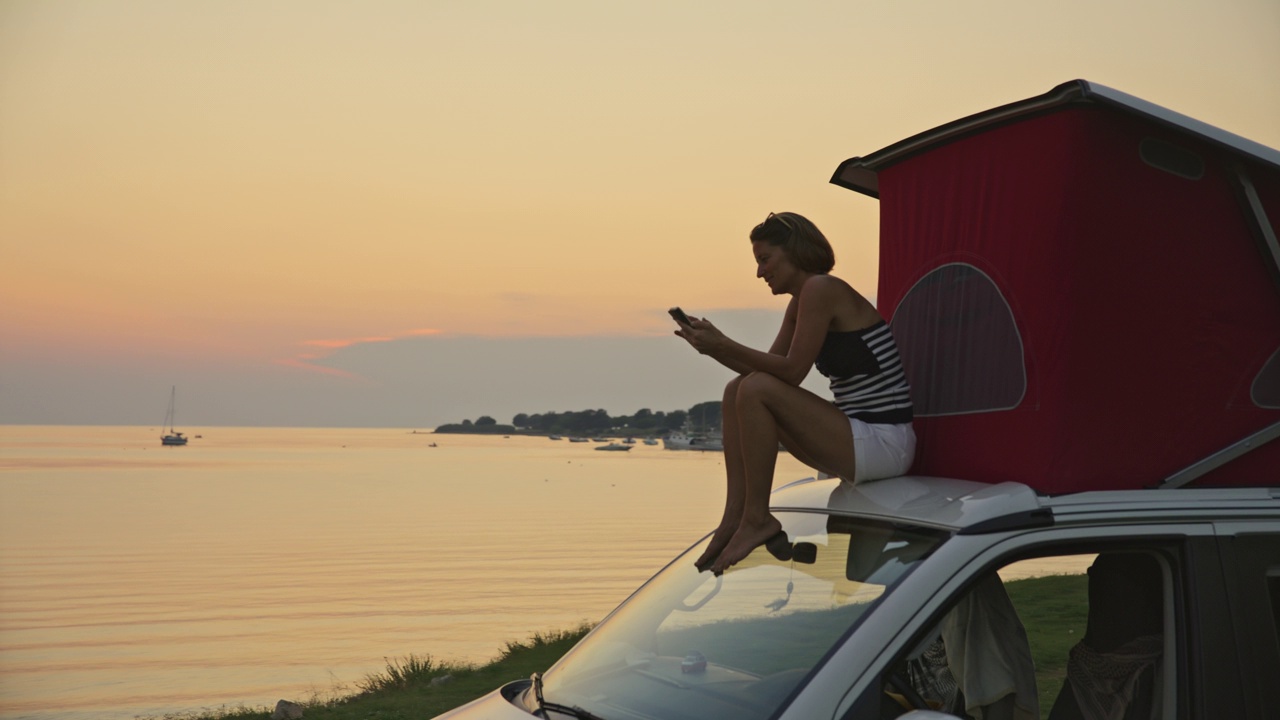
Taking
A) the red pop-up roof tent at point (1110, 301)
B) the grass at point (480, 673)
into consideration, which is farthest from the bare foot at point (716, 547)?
the grass at point (480, 673)

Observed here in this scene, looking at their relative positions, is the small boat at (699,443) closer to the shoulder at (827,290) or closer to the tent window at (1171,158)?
the shoulder at (827,290)

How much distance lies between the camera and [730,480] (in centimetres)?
412

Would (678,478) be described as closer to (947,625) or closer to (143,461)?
(143,461)

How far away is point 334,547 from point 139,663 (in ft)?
66.0

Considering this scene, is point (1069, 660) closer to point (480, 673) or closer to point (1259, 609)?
point (1259, 609)

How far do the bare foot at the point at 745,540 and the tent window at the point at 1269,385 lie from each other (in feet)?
6.23

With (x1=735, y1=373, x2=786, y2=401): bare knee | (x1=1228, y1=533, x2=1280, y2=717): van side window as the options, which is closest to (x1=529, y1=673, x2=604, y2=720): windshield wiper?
(x1=735, y1=373, x2=786, y2=401): bare knee

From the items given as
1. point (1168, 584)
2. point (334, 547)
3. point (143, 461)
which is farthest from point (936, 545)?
point (143, 461)

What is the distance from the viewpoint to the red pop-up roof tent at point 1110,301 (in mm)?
3770

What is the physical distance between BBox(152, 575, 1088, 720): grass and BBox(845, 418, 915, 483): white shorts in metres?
1.88

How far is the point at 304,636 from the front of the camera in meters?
22.3

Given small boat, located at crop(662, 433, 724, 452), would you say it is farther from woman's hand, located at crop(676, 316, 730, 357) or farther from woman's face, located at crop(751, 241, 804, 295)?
woman's hand, located at crop(676, 316, 730, 357)

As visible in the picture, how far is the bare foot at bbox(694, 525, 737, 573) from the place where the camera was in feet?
13.0

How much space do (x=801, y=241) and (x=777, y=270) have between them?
0.51 ft
